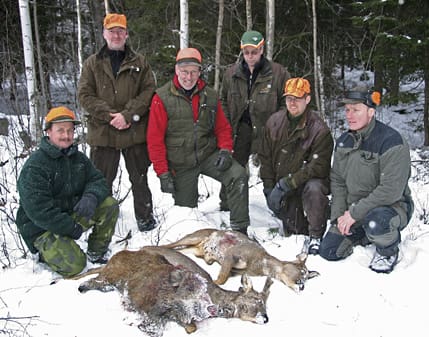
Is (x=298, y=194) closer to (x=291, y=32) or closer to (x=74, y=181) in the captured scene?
(x=74, y=181)

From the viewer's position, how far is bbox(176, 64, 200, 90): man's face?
17.5 ft

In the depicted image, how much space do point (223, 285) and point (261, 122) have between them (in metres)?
2.66

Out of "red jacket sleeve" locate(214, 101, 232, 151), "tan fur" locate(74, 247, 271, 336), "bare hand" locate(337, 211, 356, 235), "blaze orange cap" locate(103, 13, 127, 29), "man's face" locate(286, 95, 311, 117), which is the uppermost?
"blaze orange cap" locate(103, 13, 127, 29)

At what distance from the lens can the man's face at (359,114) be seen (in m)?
4.58

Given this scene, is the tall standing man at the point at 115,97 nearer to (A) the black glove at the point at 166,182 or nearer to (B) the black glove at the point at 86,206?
(A) the black glove at the point at 166,182

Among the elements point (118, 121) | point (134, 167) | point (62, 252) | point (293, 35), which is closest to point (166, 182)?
point (134, 167)

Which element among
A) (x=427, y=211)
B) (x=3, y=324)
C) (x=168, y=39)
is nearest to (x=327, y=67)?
(x=168, y=39)

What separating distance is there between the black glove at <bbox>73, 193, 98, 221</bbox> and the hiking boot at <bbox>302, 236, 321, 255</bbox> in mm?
2467

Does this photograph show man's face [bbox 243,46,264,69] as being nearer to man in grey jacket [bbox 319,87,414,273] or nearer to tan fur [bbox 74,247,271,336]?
man in grey jacket [bbox 319,87,414,273]

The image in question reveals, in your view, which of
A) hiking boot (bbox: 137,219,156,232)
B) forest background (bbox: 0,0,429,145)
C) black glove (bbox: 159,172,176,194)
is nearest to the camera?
black glove (bbox: 159,172,176,194)

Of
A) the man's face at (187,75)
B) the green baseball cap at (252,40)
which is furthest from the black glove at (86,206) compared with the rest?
the green baseball cap at (252,40)

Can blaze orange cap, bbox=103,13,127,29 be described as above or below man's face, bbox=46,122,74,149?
above

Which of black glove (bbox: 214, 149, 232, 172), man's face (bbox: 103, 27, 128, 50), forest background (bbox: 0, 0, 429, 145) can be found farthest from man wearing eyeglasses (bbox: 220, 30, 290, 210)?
forest background (bbox: 0, 0, 429, 145)

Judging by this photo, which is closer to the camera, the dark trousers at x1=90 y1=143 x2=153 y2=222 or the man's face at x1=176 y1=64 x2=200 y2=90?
the man's face at x1=176 y1=64 x2=200 y2=90
